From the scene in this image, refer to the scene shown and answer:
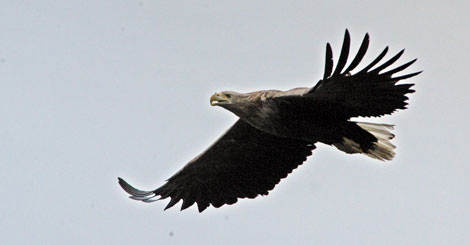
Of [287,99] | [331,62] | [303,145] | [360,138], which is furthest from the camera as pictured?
[303,145]

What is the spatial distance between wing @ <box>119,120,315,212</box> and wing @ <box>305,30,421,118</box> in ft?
5.68

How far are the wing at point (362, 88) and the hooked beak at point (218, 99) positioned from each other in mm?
1170

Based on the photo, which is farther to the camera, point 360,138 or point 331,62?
point 360,138

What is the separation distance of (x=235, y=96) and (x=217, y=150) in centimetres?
143

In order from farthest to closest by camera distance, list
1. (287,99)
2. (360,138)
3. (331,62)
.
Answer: (360,138) < (287,99) < (331,62)

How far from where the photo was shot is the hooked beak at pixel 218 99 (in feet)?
30.9

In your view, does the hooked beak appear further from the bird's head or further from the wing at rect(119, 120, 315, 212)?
the wing at rect(119, 120, 315, 212)

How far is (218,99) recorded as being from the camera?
947 centimetres

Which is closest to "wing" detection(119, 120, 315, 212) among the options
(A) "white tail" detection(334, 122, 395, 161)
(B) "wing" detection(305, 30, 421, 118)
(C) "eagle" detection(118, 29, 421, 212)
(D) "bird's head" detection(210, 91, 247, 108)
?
(C) "eagle" detection(118, 29, 421, 212)

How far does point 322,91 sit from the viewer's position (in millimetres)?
8523

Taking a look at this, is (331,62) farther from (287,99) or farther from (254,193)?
(254,193)

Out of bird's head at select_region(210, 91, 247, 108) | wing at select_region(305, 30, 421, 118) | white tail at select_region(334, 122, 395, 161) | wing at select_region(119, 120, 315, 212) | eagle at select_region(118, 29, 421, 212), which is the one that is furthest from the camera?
wing at select_region(119, 120, 315, 212)

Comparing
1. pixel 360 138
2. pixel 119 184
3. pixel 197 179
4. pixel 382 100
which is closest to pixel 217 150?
pixel 197 179

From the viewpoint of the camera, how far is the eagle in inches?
332
